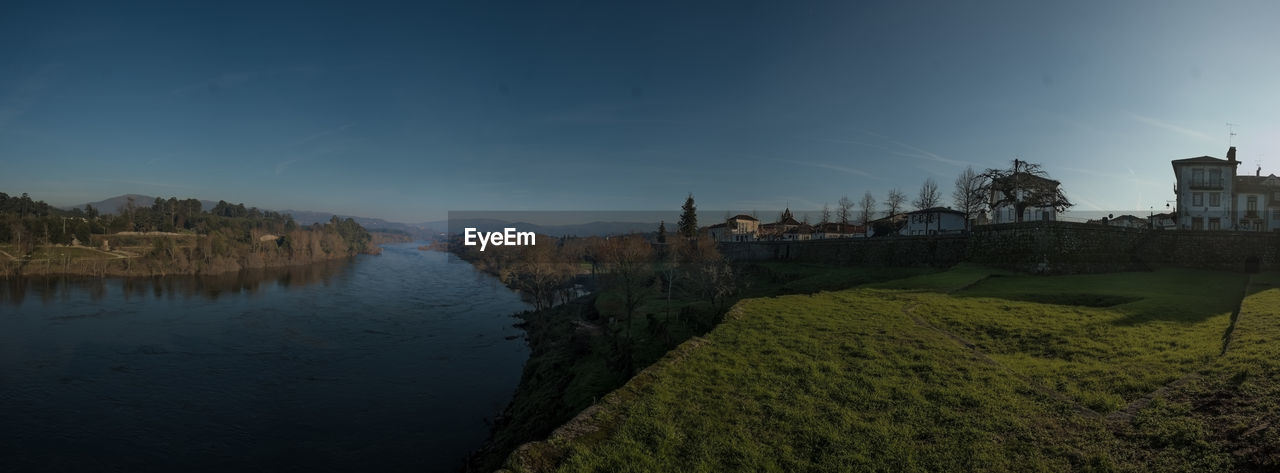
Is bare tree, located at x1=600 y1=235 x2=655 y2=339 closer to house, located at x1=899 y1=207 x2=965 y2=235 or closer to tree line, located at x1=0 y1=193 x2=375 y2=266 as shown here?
house, located at x1=899 y1=207 x2=965 y2=235

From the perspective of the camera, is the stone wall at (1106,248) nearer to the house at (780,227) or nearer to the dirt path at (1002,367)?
the dirt path at (1002,367)

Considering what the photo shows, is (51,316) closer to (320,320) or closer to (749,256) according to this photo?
(320,320)

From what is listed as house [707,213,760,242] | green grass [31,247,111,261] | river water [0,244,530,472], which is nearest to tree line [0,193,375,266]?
green grass [31,247,111,261]

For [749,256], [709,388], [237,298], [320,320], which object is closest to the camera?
[709,388]

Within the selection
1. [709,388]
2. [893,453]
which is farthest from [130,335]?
[893,453]

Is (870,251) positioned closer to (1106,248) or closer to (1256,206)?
(1106,248)

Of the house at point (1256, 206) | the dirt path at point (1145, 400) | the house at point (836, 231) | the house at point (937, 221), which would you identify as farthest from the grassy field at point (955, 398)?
the house at point (836, 231)

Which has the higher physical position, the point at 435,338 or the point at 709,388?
the point at 709,388
